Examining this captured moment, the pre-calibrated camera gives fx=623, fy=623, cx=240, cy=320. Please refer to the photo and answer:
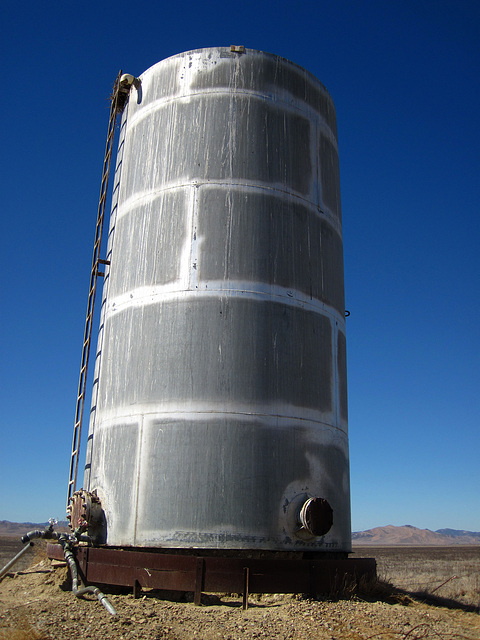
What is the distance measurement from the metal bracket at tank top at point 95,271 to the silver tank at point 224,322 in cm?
74

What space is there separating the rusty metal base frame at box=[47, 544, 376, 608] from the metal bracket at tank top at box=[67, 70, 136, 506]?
2.77m

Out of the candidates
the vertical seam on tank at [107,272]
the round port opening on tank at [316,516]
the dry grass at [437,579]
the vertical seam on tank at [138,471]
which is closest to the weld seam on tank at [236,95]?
the vertical seam on tank at [107,272]

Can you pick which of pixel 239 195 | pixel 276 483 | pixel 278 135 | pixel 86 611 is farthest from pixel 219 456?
pixel 278 135

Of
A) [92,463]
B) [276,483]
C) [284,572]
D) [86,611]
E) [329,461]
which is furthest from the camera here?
[92,463]

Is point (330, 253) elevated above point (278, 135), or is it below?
below

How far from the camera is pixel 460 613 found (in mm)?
8484

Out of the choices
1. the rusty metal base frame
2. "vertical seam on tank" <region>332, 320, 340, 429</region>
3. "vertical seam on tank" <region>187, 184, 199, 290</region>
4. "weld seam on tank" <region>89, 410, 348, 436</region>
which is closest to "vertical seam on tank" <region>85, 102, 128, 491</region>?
"weld seam on tank" <region>89, 410, 348, 436</region>

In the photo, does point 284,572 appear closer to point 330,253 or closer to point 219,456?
point 219,456

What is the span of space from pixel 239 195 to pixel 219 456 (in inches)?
155

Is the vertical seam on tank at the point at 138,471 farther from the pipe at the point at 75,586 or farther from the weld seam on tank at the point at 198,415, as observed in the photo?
the pipe at the point at 75,586

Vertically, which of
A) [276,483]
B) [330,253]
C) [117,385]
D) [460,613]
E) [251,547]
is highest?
[330,253]

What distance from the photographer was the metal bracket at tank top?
10.9 metres

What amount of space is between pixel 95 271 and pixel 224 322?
4046mm

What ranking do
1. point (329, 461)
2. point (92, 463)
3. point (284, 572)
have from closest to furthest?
1. point (284, 572)
2. point (329, 461)
3. point (92, 463)
